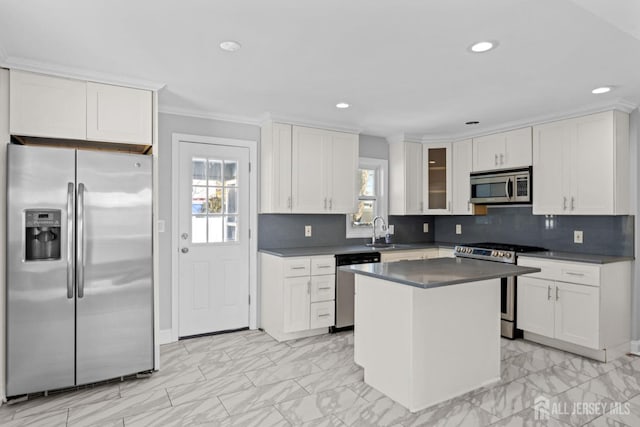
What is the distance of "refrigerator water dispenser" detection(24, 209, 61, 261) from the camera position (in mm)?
2727

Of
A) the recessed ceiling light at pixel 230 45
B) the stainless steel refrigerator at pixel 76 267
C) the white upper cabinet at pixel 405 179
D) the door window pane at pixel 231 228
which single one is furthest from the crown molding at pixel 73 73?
the white upper cabinet at pixel 405 179

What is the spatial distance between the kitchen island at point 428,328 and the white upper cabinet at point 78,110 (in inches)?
79.5

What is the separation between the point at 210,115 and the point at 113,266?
6.13 ft

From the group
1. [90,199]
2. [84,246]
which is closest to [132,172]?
[90,199]

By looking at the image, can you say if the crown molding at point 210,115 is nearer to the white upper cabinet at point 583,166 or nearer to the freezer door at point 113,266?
the freezer door at point 113,266

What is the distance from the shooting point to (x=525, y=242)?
4672 mm

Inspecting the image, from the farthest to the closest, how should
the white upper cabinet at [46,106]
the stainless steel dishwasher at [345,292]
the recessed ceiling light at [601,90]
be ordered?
the stainless steel dishwasher at [345,292]
the recessed ceiling light at [601,90]
the white upper cabinet at [46,106]

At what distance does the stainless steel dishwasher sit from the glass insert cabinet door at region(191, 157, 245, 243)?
1.18m

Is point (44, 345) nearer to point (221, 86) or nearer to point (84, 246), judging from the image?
point (84, 246)

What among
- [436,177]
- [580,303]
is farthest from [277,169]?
[580,303]

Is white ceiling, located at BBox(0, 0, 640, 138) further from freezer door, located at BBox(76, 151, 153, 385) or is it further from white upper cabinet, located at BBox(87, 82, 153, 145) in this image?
freezer door, located at BBox(76, 151, 153, 385)

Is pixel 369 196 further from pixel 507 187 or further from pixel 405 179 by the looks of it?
pixel 507 187

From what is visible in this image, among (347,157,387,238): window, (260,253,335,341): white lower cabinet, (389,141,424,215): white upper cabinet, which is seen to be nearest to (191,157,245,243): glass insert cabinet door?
(260,253,335,341): white lower cabinet

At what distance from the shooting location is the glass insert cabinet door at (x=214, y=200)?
4133 mm
